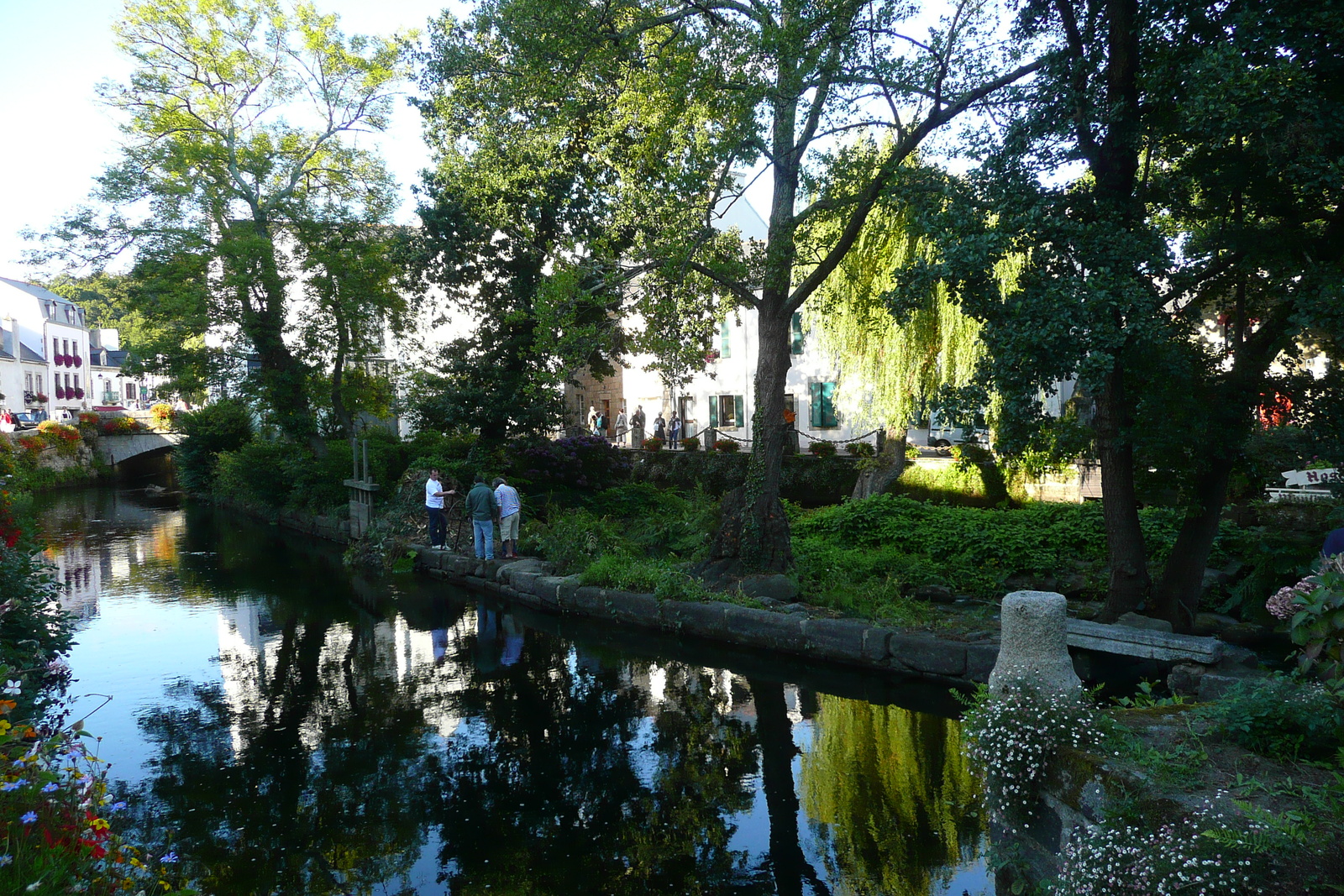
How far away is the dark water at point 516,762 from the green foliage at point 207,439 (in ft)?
68.4

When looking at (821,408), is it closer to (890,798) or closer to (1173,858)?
(890,798)

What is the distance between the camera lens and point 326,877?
5379 mm

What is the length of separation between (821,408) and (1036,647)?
25.9 m

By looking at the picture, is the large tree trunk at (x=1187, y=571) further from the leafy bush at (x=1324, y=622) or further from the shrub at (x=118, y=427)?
the shrub at (x=118, y=427)

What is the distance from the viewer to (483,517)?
1555 cm

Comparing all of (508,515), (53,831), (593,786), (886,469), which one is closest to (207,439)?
(508,515)

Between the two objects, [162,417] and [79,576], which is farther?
[162,417]

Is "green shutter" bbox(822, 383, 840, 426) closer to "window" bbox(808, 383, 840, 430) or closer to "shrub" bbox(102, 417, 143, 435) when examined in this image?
"window" bbox(808, 383, 840, 430)

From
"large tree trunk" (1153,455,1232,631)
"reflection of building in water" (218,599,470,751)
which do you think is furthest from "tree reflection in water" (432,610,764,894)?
"large tree trunk" (1153,455,1232,631)

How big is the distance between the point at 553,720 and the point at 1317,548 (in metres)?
8.39

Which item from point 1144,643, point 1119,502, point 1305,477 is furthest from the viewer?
point 1305,477

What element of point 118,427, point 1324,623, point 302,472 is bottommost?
point 1324,623

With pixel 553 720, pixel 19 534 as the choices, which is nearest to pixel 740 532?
pixel 553 720

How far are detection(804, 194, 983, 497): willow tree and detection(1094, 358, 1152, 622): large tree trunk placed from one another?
307 inches
